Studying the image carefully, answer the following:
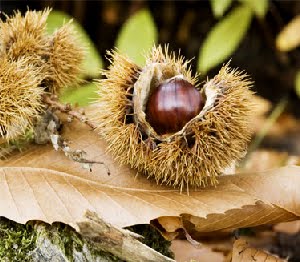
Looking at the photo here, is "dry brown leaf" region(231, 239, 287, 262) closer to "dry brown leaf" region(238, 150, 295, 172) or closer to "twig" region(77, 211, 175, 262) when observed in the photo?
"twig" region(77, 211, 175, 262)

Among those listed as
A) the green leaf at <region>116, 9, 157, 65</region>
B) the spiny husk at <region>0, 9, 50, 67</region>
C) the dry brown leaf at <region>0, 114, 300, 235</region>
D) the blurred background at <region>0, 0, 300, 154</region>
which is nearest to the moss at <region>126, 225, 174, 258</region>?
the dry brown leaf at <region>0, 114, 300, 235</region>

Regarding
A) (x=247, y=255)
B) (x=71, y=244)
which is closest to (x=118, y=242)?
(x=71, y=244)

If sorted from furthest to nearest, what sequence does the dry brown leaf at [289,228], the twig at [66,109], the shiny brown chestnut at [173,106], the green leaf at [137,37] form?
the green leaf at [137,37] < the dry brown leaf at [289,228] < the twig at [66,109] < the shiny brown chestnut at [173,106]

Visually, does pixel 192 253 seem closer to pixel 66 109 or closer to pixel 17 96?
pixel 66 109

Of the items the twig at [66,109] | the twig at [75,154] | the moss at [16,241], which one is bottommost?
the moss at [16,241]

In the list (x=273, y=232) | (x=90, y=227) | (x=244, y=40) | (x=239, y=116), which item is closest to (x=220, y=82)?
(x=239, y=116)

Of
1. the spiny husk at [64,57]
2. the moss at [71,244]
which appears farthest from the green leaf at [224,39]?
the moss at [71,244]

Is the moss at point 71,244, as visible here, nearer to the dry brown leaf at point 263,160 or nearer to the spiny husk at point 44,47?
the spiny husk at point 44,47
